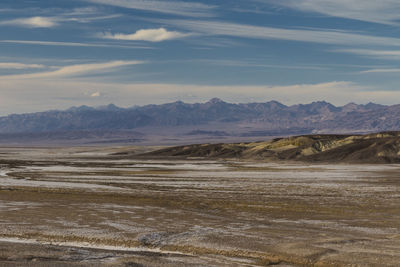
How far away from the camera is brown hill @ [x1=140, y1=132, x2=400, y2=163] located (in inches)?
4299

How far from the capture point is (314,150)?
126812 millimetres

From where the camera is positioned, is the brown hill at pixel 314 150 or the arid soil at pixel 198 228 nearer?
the arid soil at pixel 198 228

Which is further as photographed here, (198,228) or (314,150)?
(314,150)

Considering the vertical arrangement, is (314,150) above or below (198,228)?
below

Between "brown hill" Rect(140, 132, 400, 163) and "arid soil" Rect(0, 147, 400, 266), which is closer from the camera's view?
"arid soil" Rect(0, 147, 400, 266)

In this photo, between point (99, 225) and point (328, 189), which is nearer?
point (99, 225)

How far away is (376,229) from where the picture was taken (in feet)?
78.5

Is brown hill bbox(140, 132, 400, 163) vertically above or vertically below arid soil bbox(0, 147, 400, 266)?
below

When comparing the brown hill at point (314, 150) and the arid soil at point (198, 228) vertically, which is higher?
the arid soil at point (198, 228)

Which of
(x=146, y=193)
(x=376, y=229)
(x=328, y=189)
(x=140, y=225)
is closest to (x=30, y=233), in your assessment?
(x=140, y=225)

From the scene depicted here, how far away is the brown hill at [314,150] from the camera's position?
4299 inches

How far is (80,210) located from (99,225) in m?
5.46

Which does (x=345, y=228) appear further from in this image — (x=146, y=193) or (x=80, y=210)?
(x=146, y=193)

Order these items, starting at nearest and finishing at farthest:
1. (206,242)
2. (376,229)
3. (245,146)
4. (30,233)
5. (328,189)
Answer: (206,242)
(30,233)
(376,229)
(328,189)
(245,146)
